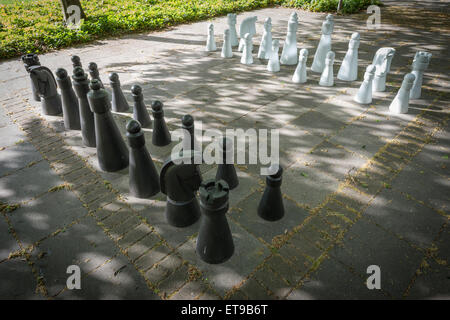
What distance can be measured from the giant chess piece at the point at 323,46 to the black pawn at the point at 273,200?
3.64 m

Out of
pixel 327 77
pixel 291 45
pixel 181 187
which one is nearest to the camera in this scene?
pixel 181 187

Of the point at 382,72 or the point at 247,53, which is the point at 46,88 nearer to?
the point at 247,53

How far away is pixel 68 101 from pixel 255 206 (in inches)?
107

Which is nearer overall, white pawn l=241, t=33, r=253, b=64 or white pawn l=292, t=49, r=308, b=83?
white pawn l=292, t=49, r=308, b=83

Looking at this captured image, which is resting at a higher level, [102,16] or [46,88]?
[102,16]

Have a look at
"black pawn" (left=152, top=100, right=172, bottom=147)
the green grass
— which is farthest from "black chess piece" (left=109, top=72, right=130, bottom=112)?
the green grass

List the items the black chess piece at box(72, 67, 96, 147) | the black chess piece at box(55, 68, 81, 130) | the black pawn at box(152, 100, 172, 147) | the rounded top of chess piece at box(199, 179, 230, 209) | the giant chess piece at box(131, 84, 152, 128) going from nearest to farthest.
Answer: the rounded top of chess piece at box(199, 179, 230, 209) → the black chess piece at box(72, 67, 96, 147) → the black pawn at box(152, 100, 172, 147) → the black chess piece at box(55, 68, 81, 130) → the giant chess piece at box(131, 84, 152, 128)

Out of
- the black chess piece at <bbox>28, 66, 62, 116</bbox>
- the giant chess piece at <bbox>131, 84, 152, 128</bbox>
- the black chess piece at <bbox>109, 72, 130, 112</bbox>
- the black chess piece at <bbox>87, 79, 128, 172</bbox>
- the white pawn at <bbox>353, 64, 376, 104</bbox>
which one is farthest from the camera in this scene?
the white pawn at <bbox>353, 64, 376, 104</bbox>

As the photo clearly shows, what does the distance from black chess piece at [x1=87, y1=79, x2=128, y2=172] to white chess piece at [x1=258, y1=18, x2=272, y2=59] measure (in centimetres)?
390

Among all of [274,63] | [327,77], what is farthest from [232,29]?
[327,77]

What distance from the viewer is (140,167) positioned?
247 cm

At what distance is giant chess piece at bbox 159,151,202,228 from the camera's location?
200cm

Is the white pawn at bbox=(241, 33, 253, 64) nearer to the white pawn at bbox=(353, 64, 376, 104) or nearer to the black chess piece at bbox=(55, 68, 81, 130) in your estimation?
the white pawn at bbox=(353, 64, 376, 104)
